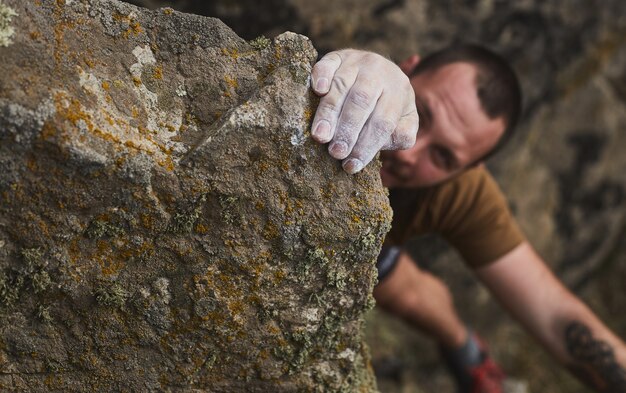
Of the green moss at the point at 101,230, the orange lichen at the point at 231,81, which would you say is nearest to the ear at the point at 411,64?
the orange lichen at the point at 231,81

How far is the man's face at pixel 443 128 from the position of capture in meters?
3.05

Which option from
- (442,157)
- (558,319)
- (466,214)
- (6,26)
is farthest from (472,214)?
(6,26)

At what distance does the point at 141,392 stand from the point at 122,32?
1109mm

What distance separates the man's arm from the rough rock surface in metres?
1.79

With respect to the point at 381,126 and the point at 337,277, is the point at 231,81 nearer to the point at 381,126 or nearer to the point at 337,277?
the point at 381,126

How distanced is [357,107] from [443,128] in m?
1.31

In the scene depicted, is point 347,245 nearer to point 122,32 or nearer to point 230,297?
point 230,297

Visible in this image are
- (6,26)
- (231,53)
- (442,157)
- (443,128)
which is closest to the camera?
(6,26)

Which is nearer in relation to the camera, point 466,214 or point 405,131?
point 405,131

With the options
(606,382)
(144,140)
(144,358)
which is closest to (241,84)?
(144,140)

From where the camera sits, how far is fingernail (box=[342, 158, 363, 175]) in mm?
1912

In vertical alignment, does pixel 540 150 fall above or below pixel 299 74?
above

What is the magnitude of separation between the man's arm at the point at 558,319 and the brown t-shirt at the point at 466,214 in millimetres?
105

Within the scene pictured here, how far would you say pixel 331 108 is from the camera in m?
1.85
